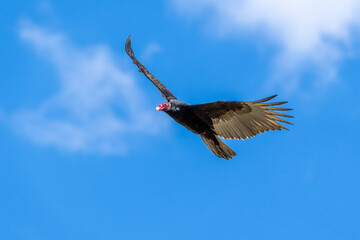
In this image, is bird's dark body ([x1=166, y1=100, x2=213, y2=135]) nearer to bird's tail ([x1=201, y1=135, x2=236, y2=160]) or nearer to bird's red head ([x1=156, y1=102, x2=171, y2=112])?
bird's red head ([x1=156, y1=102, x2=171, y2=112])

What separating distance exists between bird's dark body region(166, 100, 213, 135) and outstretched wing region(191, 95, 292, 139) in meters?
0.09

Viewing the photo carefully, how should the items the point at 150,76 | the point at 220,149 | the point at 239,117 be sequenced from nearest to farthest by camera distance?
the point at 239,117 → the point at 220,149 → the point at 150,76

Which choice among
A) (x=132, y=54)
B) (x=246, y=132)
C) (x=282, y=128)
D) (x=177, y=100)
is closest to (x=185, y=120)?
(x=177, y=100)

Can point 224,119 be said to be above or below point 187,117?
below

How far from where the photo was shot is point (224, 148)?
32.9ft

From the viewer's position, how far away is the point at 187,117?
9.68m

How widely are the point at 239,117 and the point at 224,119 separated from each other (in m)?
0.27

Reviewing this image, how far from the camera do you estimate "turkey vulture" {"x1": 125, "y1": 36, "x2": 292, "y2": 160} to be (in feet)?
30.8

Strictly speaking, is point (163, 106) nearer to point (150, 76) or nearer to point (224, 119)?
point (224, 119)

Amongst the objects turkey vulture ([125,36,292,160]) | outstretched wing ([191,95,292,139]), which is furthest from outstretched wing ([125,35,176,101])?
outstretched wing ([191,95,292,139])

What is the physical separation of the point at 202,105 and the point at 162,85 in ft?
6.58

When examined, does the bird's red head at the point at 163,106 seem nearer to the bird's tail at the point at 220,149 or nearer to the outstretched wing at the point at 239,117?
the outstretched wing at the point at 239,117

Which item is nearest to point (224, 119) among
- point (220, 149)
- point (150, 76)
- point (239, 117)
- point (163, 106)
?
point (239, 117)

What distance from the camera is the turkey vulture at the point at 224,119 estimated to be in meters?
9.38
